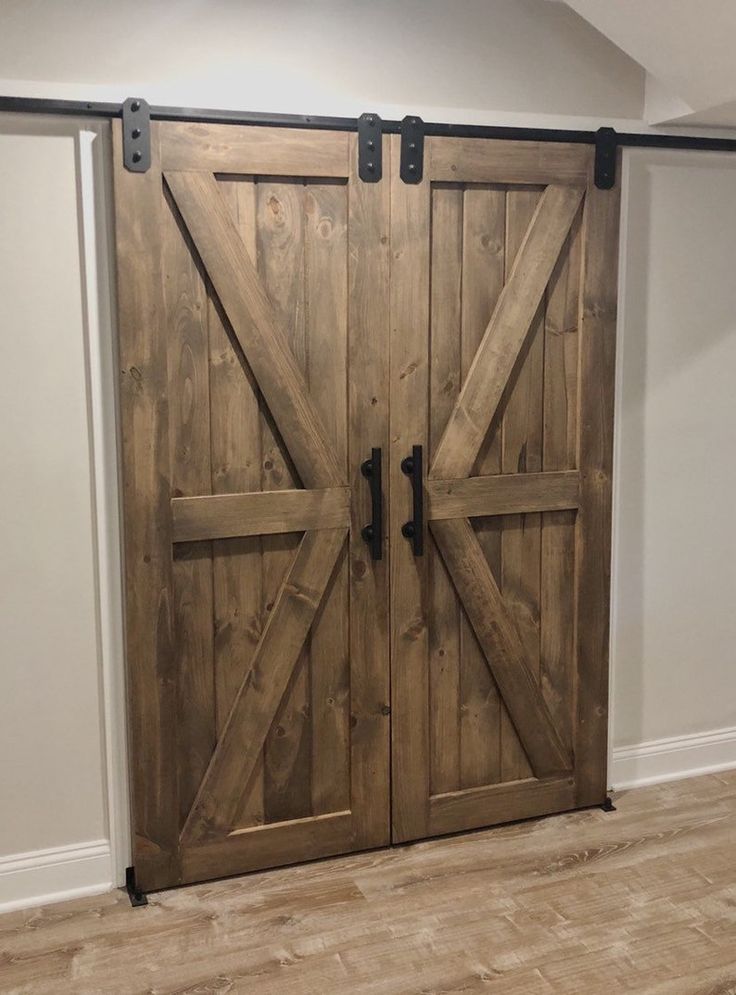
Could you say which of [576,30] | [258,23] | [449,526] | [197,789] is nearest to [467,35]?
[576,30]

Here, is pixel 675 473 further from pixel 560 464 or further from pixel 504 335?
pixel 504 335

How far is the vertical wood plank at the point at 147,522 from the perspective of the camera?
8.61 ft

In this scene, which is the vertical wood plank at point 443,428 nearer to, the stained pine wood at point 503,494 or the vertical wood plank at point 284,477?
the stained pine wood at point 503,494

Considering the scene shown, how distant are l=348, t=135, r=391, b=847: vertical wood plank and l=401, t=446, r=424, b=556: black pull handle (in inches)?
2.6

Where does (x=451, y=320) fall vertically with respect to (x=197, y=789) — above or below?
above

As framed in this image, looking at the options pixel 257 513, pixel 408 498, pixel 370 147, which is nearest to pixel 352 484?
pixel 408 498

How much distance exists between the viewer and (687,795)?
3418 mm

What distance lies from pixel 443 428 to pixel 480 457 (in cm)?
15

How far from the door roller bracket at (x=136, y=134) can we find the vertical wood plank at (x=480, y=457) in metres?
0.88

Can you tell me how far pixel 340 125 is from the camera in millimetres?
2771

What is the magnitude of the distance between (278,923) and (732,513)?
196cm

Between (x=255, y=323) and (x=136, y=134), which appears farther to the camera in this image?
(x=255, y=323)

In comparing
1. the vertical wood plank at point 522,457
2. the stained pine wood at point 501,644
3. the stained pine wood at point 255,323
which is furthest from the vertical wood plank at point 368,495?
the vertical wood plank at point 522,457

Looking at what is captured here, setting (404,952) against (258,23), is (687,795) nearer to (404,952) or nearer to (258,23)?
(404,952)
